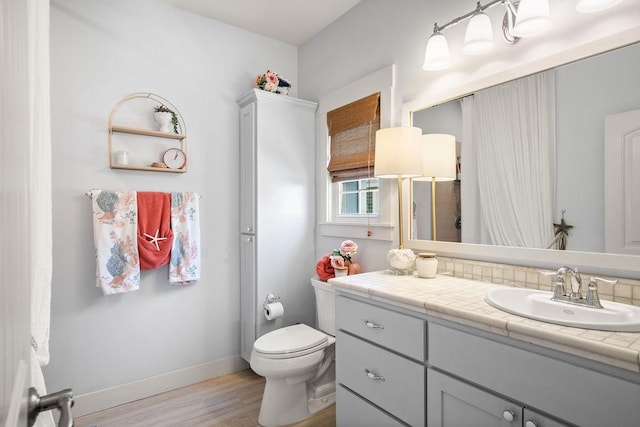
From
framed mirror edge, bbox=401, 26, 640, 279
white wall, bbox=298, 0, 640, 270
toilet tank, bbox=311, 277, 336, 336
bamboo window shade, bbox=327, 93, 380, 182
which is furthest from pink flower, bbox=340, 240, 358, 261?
bamboo window shade, bbox=327, 93, 380, 182

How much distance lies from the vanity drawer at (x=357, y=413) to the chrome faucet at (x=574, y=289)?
0.80m

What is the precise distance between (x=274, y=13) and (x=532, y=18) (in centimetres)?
179

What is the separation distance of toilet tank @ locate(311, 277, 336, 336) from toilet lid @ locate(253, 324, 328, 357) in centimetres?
14

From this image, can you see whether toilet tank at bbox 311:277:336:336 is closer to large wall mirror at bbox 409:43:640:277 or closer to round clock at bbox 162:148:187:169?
large wall mirror at bbox 409:43:640:277

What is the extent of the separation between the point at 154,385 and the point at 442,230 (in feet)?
6.99

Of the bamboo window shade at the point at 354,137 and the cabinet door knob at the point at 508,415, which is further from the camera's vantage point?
the bamboo window shade at the point at 354,137

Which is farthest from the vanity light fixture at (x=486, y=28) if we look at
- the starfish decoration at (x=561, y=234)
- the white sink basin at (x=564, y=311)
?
the white sink basin at (x=564, y=311)

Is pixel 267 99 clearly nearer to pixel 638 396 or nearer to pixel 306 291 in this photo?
pixel 306 291

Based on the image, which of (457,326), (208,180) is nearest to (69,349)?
(208,180)

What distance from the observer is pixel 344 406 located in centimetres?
163

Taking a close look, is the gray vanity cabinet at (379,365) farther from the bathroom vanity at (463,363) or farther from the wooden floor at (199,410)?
the wooden floor at (199,410)

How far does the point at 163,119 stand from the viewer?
2.27 metres

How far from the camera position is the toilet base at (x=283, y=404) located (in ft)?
6.28

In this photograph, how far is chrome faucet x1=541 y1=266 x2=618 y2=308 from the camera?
3.82 ft
